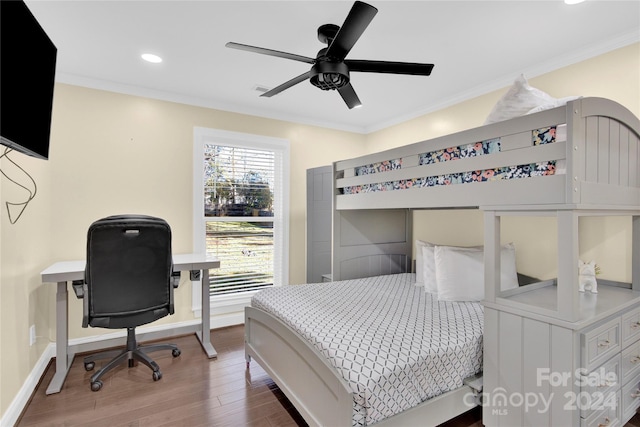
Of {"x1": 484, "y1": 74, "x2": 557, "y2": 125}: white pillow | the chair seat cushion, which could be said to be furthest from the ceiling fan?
the chair seat cushion

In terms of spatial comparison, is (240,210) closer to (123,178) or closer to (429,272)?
(123,178)

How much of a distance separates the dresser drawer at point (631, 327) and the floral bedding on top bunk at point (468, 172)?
1008 millimetres

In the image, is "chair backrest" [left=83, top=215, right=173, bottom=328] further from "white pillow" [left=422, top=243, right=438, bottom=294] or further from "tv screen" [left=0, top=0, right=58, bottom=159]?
"white pillow" [left=422, top=243, right=438, bottom=294]

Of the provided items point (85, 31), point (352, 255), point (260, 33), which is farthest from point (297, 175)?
point (85, 31)

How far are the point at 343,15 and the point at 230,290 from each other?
2957mm

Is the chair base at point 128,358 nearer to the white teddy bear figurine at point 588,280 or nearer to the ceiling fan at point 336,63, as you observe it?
the ceiling fan at point 336,63

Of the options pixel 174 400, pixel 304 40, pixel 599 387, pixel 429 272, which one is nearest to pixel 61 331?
pixel 174 400

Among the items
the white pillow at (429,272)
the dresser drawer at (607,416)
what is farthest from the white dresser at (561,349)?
the white pillow at (429,272)

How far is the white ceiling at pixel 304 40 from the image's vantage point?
192cm

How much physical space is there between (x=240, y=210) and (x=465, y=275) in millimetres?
2479

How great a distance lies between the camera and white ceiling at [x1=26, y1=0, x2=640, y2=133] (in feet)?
6.29

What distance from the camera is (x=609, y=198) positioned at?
5.31ft

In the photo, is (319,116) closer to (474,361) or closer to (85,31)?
(85,31)

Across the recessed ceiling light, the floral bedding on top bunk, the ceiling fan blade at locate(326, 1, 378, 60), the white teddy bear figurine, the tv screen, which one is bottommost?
the white teddy bear figurine
